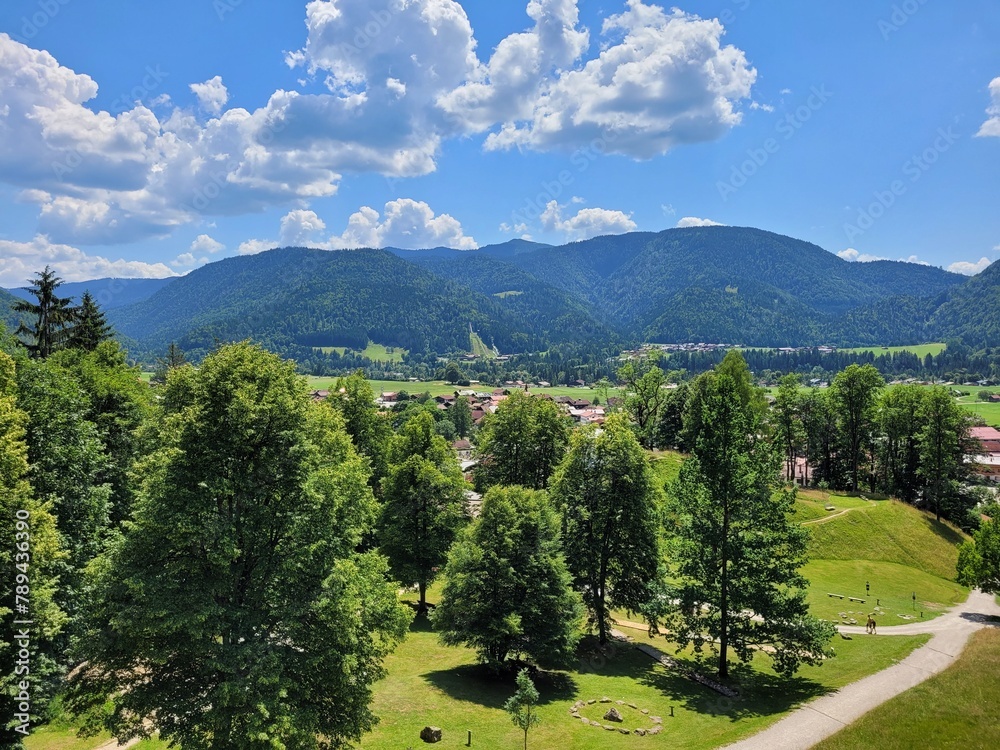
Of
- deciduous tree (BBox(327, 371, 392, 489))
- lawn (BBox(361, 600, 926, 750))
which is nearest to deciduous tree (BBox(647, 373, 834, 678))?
lawn (BBox(361, 600, 926, 750))

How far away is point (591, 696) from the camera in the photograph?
89.8ft

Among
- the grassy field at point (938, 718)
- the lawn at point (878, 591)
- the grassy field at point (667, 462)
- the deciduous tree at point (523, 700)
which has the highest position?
the grassy field at point (667, 462)

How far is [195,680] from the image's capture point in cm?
1647

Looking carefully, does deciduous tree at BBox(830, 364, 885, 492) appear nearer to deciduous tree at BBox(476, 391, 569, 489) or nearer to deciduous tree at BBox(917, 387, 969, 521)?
deciduous tree at BBox(917, 387, 969, 521)

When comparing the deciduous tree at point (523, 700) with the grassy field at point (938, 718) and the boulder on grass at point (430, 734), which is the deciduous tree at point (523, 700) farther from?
the grassy field at point (938, 718)

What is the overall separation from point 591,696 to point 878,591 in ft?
116

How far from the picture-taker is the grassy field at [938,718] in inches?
844

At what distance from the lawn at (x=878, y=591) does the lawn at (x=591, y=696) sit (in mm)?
6975

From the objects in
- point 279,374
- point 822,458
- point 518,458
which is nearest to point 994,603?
point 822,458

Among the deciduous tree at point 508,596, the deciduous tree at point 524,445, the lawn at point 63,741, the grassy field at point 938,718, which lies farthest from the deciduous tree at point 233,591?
the deciduous tree at point 524,445

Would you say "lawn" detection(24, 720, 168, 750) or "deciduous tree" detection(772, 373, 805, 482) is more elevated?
"deciduous tree" detection(772, 373, 805, 482)

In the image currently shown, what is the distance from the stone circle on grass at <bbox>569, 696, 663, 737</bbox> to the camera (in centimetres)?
2405

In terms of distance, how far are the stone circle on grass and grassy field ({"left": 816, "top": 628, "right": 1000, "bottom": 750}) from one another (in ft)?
21.3

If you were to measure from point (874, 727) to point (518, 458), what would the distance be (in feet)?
104
